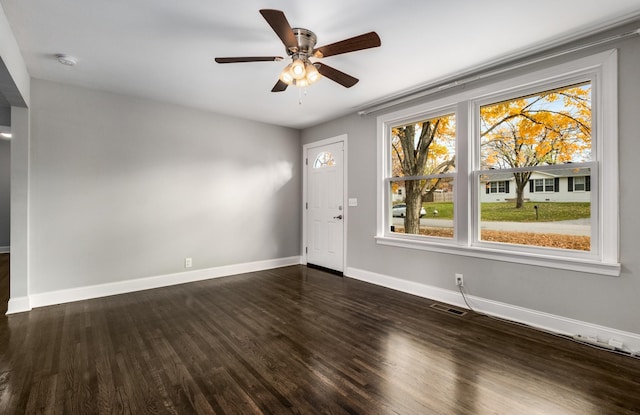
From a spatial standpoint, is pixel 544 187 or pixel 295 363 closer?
pixel 295 363

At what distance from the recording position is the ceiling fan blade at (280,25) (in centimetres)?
175

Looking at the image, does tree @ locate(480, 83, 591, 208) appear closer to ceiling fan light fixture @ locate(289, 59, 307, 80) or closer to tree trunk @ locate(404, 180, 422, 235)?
tree trunk @ locate(404, 180, 422, 235)

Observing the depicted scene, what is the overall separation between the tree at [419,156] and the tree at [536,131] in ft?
1.43

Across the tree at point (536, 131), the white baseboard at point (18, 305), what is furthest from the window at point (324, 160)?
the white baseboard at point (18, 305)

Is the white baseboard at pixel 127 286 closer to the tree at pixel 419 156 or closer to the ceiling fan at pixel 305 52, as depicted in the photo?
the tree at pixel 419 156

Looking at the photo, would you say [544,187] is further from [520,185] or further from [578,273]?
[578,273]

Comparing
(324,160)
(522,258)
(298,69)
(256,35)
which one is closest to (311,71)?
(298,69)

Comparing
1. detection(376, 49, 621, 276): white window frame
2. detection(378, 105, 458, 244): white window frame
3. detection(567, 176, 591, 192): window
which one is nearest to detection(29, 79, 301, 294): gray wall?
detection(378, 105, 458, 244): white window frame

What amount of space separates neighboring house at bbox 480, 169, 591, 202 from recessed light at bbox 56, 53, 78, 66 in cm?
438

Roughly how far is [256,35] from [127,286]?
11.4 ft

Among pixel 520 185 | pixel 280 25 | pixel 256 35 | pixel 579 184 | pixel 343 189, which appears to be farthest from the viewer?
pixel 343 189

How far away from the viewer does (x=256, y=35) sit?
2.50 metres

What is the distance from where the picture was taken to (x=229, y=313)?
316cm

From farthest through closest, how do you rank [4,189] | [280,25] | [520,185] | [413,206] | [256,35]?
1. [4,189]
2. [413,206]
3. [520,185]
4. [256,35]
5. [280,25]
